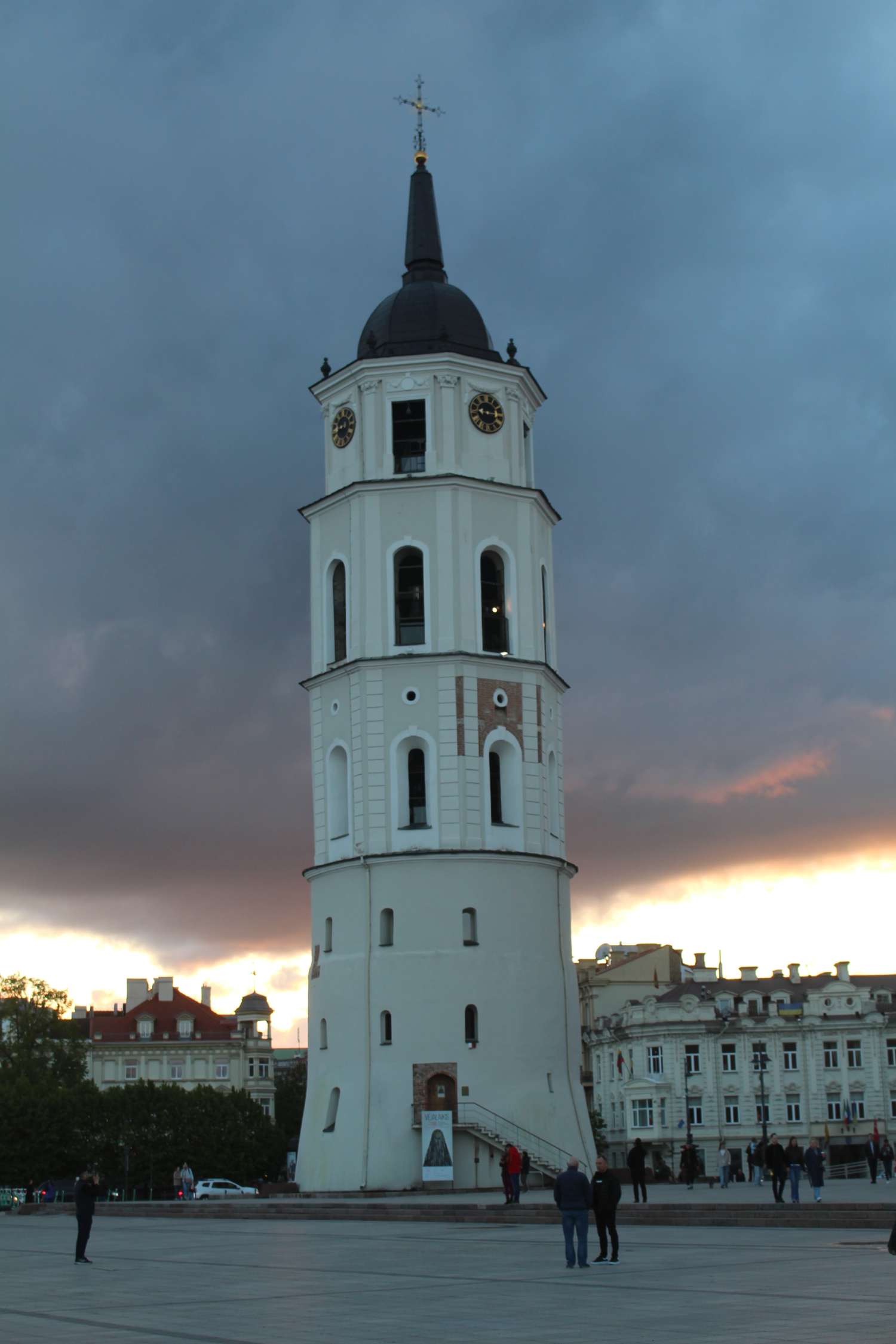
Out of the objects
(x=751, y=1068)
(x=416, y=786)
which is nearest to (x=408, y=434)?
(x=416, y=786)

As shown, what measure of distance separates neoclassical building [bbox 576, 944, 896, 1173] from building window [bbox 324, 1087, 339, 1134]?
5954cm

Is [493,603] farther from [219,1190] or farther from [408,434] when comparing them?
[219,1190]

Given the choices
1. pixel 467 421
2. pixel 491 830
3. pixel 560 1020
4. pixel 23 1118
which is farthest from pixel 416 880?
pixel 23 1118

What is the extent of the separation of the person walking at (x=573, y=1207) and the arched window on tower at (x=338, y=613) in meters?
32.6

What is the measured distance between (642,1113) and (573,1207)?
9143 centimetres

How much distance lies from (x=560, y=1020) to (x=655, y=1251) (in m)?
26.0

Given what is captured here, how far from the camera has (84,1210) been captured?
82.8 ft

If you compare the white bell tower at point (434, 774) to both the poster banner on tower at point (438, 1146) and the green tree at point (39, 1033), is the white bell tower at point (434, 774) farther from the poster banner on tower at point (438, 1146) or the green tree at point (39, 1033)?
the green tree at point (39, 1033)

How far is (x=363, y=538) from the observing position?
52406 millimetres

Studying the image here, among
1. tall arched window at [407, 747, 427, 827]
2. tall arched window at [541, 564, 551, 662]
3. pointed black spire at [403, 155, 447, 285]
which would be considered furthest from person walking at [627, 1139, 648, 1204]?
pointed black spire at [403, 155, 447, 285]

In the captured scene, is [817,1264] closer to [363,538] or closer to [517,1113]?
[517,1113]

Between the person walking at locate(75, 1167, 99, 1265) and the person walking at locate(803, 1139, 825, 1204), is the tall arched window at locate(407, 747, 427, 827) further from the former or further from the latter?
the person walking at locate(75, 1167, 99, 1265)

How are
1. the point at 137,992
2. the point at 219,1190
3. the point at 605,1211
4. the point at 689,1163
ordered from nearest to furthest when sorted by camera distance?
the point at 605,1211
the point at 689,1163
the point at 219,1190
the point at 137,992

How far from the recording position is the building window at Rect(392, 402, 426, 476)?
53438mm
